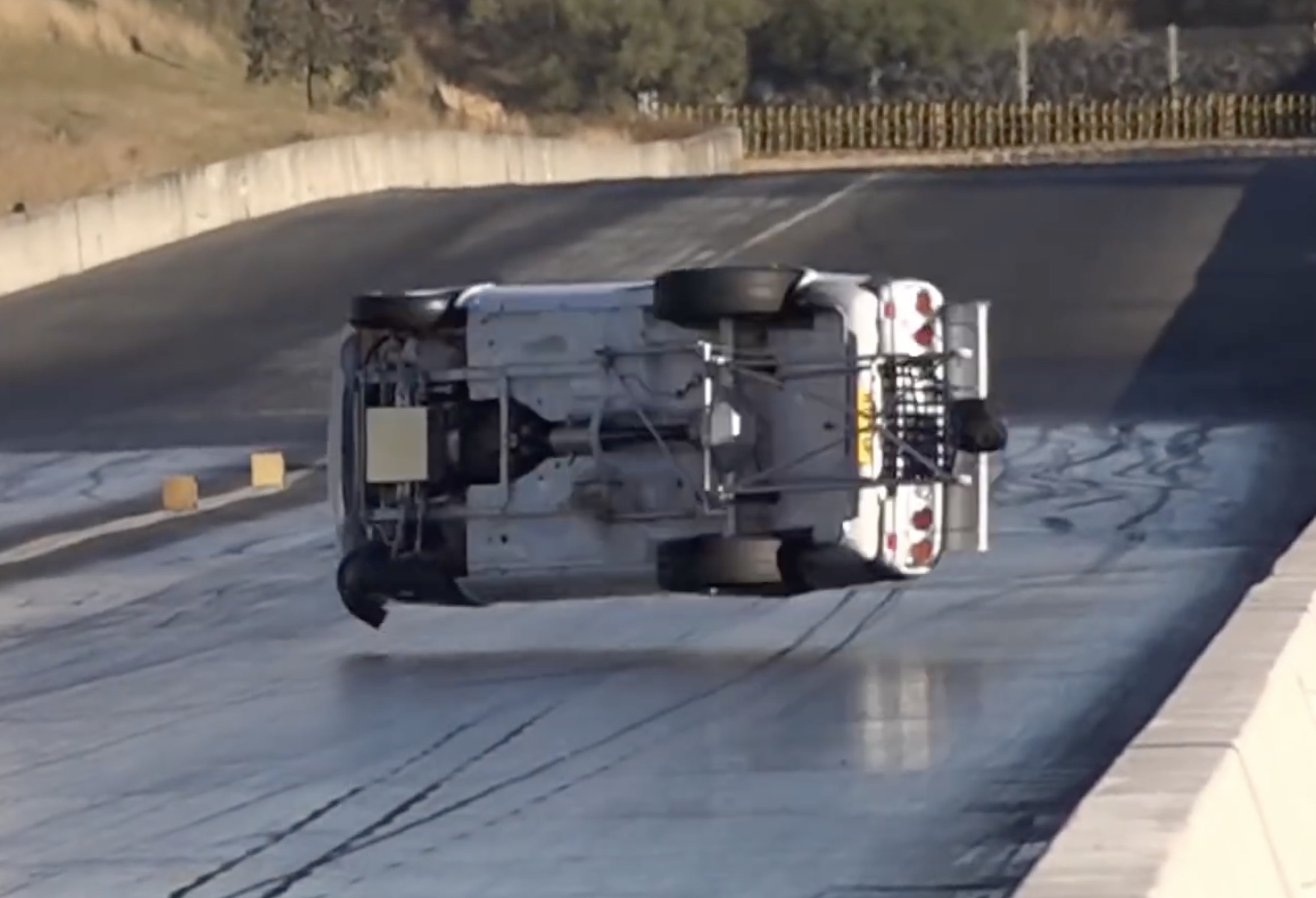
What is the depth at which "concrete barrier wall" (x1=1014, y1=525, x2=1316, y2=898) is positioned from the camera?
6.83 meters

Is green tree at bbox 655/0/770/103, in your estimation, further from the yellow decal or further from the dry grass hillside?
the yellow decal

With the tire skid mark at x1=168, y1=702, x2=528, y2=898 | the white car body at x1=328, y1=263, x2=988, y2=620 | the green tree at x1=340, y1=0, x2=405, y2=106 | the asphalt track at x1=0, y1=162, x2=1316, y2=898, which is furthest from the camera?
the green tree at x1=340, y1=0, x2=405, y2=106

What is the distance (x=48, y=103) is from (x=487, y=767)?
60.4m

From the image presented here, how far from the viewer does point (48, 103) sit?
69.8 meters

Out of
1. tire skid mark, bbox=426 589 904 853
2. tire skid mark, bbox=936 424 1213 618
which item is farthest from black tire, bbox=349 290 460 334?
tire skid mark, bbox=936 424 1213 618

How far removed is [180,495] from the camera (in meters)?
23.2

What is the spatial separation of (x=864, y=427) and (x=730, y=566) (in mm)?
847

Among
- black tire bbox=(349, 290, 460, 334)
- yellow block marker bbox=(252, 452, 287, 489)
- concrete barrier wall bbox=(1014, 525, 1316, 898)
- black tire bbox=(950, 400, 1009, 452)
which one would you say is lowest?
yellow block marker bbox=(252, 452, 287, 489)

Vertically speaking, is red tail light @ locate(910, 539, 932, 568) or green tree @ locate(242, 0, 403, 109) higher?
green tree @ locate(242, 0, 403, 109)

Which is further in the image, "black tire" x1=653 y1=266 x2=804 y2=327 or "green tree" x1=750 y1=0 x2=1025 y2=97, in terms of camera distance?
"green tree" x1=750 y1=0 x2=1025 y2=97

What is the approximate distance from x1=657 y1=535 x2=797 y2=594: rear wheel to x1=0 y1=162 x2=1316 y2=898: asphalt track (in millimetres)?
371

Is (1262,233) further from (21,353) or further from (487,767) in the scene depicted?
(487,767)

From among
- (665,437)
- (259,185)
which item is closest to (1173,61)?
(259,185)

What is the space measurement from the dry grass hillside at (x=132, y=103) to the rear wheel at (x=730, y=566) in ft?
117
